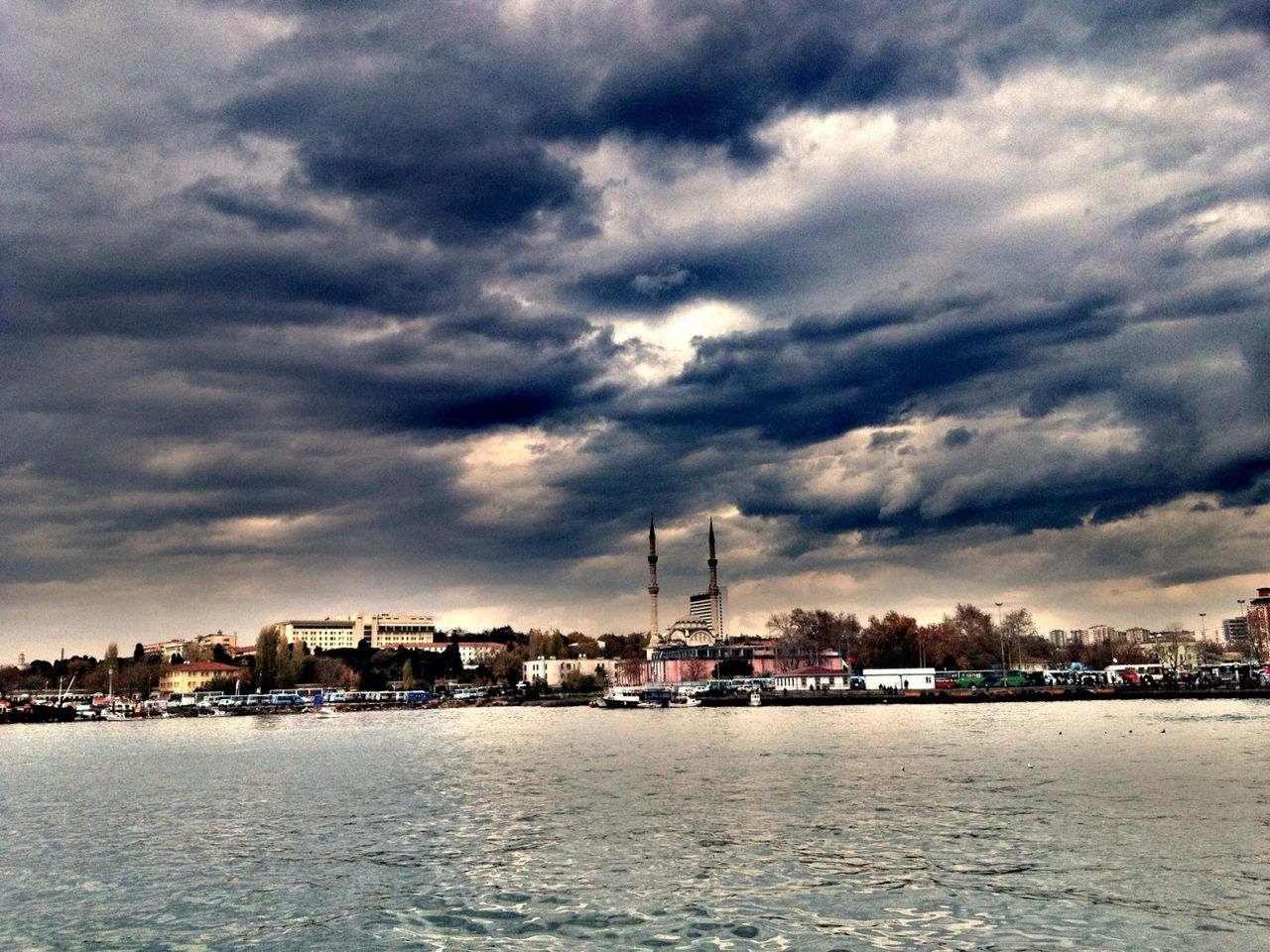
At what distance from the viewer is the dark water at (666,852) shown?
21.4m

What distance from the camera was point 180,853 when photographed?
32.0 metres

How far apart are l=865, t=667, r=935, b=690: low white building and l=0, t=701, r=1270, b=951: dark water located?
97.4 metres

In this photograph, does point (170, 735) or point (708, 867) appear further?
point (170, 735)

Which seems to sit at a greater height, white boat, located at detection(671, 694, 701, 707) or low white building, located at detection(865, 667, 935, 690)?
low white building, located at detection(865, 667, 935, 690)

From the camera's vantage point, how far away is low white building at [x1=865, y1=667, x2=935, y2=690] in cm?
15900

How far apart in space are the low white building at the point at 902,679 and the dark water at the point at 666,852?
97425mm

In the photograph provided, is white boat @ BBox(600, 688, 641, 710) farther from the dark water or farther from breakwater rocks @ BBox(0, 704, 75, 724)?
the dark water

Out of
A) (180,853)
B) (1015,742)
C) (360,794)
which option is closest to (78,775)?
(360,794)

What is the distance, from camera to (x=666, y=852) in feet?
96.9

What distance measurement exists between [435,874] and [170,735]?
9380 centimetres

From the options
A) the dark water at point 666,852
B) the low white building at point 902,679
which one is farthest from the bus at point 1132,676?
the dark water at point 666,852

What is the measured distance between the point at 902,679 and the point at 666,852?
139 meters

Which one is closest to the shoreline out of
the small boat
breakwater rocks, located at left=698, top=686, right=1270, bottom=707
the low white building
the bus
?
breakwater rocks, located at left=698, top=686, right=1270, bottom=707

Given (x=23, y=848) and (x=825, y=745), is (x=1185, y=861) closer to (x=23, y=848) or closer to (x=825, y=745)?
(x=23, y=848)
